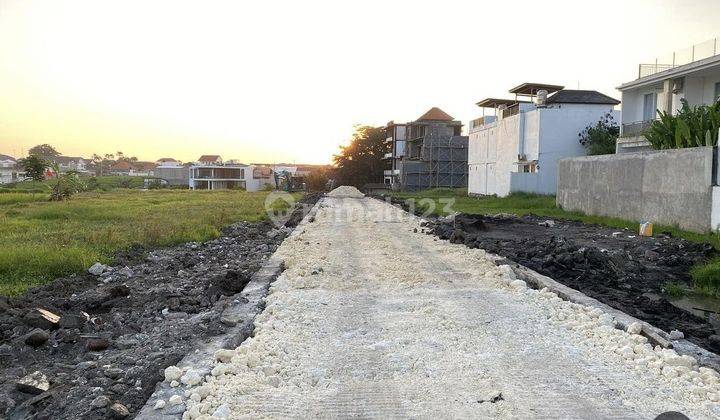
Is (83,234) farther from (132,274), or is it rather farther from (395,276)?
(395,276)

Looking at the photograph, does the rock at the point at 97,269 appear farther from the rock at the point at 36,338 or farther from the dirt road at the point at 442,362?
the rock at the point at 36,338

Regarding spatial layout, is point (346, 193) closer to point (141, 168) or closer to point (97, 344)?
point (97, 344)

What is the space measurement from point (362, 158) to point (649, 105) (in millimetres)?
48784

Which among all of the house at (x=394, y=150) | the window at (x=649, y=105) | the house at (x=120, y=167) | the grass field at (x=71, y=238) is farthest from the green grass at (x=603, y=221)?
the house at (x=120, y=167)

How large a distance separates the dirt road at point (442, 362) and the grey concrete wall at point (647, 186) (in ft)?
34.4

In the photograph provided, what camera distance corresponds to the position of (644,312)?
7910 millimetres

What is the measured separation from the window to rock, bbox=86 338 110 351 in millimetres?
31778

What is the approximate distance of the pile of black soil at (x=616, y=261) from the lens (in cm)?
779

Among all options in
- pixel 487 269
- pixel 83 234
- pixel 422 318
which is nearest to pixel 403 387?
pixel 422 318

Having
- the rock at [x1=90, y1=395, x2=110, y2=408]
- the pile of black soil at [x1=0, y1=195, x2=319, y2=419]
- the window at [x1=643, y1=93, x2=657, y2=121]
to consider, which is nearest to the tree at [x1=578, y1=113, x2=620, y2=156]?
the window at [x1=643, y1=93, x2=657, y2=121]

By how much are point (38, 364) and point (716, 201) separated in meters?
16.2

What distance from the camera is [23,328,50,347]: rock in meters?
6.12

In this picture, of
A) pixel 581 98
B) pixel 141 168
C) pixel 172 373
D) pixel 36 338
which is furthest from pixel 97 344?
pixel 141 168

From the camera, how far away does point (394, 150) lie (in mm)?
75000
